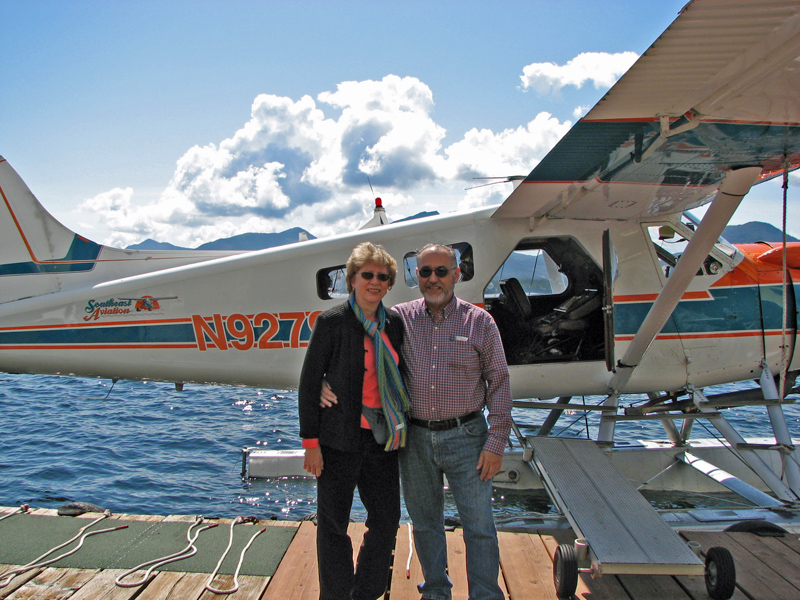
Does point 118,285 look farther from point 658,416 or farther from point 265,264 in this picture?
point 658,416

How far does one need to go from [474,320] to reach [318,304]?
240 centimetres

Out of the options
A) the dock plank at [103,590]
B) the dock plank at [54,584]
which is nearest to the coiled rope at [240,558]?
the dock plank at [103,590]

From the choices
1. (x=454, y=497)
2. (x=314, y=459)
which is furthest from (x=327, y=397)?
(x=454, y=497)

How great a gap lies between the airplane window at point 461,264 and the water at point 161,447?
2019 millimetres

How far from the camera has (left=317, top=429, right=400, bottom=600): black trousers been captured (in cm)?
236

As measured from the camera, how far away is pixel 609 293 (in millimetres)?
4316

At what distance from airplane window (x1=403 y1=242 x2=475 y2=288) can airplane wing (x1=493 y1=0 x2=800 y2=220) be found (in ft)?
1.38

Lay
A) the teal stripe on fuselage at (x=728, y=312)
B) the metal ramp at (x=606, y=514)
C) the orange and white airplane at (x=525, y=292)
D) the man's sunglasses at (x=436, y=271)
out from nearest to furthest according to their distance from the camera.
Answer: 1. the man's sunglasses at (x=436, y=271)
2. the metal ramp at (x=606, y=514)
3. the orange and white airplane at (x=525, y=292)
4. the teal stripe on fuselage at (x=728, y=312)

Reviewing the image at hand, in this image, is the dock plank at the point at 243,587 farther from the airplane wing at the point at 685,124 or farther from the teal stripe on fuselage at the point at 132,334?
the airplane wing at the point at 685,124

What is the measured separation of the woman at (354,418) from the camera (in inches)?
91.7

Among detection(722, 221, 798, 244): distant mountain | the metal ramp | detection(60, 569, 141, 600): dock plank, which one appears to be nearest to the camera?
detection(60, 569, 141, 600): dock plank

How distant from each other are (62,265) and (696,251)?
5.38 metres

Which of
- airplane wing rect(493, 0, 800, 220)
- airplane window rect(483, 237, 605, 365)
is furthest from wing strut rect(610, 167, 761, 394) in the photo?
airplane window rect(483, 237, 605, 365)

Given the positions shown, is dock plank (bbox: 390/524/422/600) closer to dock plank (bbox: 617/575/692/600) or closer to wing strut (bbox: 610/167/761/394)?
dock plank (bbox: 617/575/692/600)
